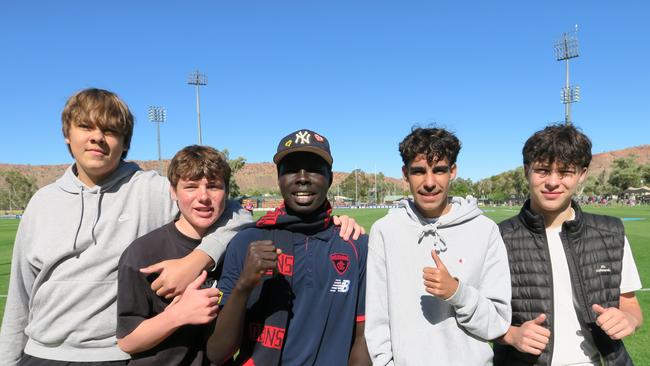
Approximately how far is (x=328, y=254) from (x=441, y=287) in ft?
2.15

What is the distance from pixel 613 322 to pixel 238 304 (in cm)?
202

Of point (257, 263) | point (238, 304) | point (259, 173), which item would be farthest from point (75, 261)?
point (259, 173)

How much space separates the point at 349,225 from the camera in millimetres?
2596

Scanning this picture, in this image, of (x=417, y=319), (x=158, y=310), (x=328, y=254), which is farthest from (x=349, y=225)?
(x=158, y=310)

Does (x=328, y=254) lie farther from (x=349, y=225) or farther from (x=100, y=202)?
(x=100, y=202)

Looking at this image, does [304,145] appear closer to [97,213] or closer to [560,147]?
[97,213]

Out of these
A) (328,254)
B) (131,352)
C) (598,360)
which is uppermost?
(328,254)

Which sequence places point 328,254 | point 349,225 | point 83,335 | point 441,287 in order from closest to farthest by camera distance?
point 441,287 < point 83,335 < point 328,254 < point 349,225

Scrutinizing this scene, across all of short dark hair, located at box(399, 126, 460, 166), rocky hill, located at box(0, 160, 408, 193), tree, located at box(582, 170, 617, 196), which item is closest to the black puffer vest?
short dark hair, located at box(399, 126, 460, 166)

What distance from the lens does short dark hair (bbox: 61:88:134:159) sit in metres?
2.39

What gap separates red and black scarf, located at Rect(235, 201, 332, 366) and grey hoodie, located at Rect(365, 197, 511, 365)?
425mm

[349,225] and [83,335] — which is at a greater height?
[349,225]

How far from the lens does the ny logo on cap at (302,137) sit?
244 cm

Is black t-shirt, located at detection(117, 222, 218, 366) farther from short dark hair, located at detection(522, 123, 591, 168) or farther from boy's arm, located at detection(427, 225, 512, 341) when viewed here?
short dark hair, located at detection(522, 123, 591, 168)
